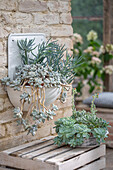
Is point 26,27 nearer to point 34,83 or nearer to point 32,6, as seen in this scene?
point 32,6

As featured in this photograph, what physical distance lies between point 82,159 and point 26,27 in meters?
1.19

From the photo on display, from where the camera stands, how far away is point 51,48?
272cm

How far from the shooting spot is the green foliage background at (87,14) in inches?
265

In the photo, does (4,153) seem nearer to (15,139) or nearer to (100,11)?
(15,139)

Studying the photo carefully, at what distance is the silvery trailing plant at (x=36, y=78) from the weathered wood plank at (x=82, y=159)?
366 mm

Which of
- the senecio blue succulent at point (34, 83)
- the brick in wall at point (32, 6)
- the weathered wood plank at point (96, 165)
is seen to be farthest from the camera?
the brick in wall at point (32, 6)

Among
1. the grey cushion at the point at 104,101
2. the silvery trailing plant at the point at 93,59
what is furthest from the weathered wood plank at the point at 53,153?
the silvery trailing plant at the point at 93,59

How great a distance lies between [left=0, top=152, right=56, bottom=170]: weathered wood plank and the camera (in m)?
2.34

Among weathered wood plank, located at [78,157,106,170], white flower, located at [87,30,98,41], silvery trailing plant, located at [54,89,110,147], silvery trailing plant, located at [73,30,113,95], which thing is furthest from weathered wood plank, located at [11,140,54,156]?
white flower, located at [87,30,98,41]

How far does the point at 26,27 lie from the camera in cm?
277

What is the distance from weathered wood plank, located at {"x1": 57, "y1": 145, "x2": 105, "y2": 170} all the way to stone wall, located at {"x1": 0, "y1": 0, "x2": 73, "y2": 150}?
557mm

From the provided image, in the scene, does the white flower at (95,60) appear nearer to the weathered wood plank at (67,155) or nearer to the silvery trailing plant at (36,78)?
the silvery trailing plant at (36,78)

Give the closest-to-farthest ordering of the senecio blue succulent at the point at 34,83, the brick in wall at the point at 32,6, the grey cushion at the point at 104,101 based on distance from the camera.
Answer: the senecio blue succulent at the point at 34,83
the brick in wall at the point at 32,6
the grey cushion at the point at 104,101

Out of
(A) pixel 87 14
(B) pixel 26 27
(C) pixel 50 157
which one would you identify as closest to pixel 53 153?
(C) pixel 50 157
